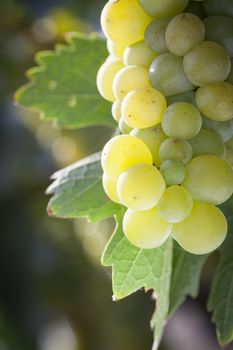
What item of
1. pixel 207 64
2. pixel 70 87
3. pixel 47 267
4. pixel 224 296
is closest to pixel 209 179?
pixel 207 64

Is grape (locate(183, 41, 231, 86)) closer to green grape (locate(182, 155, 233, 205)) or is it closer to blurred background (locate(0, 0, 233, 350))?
green grape (locate(182, 155, 233, 205))

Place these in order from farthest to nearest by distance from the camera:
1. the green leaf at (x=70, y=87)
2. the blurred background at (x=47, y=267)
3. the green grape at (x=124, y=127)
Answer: the blurred background at (x=47, y=267) < the green leaf at (x=70, y=87) < the green grape at (x=124, y=127)

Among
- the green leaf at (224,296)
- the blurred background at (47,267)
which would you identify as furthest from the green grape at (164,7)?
the blurred background at (47,267)

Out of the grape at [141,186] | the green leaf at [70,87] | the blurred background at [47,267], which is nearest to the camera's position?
the grape at [141,186]

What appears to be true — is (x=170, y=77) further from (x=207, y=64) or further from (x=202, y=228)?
(x=202, y=228)

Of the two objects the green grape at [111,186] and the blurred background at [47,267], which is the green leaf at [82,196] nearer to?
the green grape at [111,186]

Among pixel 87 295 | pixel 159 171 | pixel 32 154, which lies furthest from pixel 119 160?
pixel 87 295

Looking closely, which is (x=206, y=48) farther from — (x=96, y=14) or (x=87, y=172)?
(x=96, y=14)
